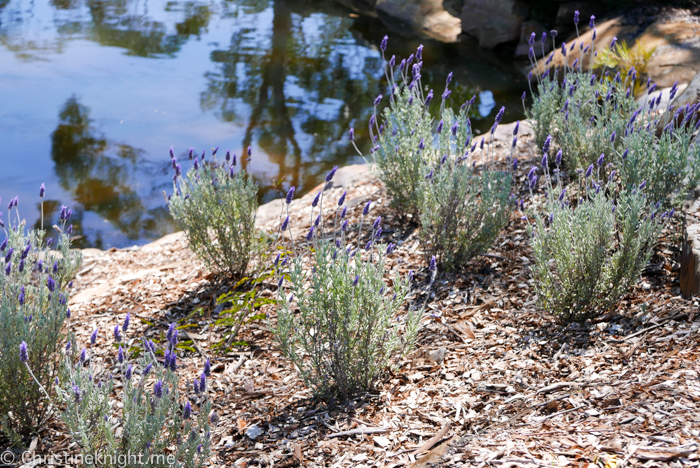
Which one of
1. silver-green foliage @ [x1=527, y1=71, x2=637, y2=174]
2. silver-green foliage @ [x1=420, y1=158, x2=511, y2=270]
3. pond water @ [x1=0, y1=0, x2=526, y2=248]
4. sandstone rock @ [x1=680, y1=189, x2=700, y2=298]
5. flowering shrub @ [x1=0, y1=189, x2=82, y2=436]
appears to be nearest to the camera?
flowering shrub @ [x1=0, y1=189, x2=82, y2=436]

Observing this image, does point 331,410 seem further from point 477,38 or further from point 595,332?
point 477,38

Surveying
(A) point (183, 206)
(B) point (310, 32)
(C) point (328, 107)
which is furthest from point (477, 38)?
(A) point (183, 206)

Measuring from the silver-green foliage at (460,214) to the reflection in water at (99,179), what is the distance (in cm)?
365

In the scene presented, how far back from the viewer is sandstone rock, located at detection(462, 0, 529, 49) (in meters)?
12.0

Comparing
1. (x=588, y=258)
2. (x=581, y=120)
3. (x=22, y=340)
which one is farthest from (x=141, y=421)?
(x=581, y=120)

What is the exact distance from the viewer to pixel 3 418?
7.84 feet

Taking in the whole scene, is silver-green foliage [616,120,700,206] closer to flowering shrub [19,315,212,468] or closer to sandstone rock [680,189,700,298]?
sandstone rock [680,189,700,298]

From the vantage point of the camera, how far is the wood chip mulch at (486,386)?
6.83 ft

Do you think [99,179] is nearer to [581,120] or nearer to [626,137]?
[581,120]

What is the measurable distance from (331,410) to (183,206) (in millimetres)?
2012

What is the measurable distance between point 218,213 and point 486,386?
226 centimetres

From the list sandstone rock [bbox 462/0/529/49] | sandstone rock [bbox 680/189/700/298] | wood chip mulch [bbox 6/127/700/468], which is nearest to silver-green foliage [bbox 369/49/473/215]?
wood chip mulch [bbox 6/127/700/468]

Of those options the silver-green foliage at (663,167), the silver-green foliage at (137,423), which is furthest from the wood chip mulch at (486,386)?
the silver-green foliage at (137,423)

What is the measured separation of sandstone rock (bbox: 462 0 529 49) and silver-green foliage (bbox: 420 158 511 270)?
9539 mm
